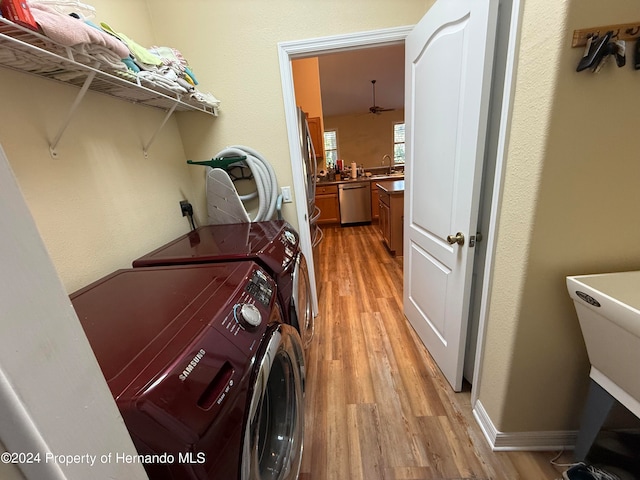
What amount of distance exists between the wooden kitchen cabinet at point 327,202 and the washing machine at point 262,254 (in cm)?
316

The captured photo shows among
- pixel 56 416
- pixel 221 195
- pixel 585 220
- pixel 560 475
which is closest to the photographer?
pixel 56 416

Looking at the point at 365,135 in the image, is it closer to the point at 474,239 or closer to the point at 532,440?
the point at 474,239

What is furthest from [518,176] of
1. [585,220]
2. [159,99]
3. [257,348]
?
[159,99]

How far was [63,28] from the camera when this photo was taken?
656mm

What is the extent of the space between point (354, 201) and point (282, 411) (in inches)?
160

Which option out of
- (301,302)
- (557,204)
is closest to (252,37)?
(301,302)

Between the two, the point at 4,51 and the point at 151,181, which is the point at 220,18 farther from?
the point at 4,51

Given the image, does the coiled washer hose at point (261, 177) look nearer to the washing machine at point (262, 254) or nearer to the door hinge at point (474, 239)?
the washing machine at point (262, 254)

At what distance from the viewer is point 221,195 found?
1689 millimetres

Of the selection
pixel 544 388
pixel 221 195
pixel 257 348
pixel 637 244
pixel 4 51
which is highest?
pixel 4 51

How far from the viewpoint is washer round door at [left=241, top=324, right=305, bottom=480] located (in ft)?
2.80

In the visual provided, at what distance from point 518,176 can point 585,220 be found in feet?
0.79

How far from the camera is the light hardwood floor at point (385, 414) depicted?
1080 millimetres

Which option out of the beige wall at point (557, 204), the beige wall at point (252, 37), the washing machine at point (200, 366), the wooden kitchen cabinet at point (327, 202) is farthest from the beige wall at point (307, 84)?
the washing machine at point (200, 366)
